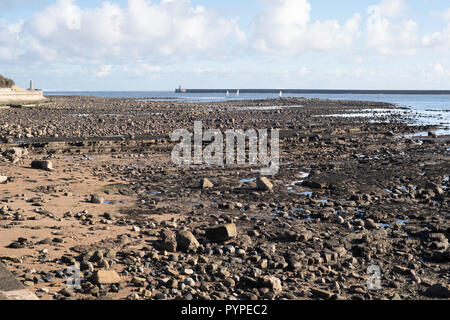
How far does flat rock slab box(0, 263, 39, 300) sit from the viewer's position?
633 cm

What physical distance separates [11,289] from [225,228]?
423 cm

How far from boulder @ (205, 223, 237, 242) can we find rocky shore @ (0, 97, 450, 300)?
0.07ft

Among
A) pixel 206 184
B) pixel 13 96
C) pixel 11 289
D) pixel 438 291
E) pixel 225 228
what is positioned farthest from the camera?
pixel 13 96

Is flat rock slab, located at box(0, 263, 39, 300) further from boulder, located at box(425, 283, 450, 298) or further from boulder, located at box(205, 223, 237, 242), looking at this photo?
boulder, located at box(425, 283, 450, 298)

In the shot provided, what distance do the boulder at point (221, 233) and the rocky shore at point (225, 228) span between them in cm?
2

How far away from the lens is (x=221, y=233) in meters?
9.67

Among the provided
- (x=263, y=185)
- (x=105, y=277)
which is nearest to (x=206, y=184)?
(x=263, y=185)

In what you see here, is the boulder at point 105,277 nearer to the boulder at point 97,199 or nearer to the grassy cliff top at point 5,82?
the boulder at point 97,199

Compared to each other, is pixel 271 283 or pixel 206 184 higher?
pixel 206 184

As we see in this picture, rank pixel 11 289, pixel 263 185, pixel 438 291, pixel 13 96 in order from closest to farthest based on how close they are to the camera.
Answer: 1. pixel 11 289
2. pixel 438 291
3. pixel 263 185
4. pixel 13 96

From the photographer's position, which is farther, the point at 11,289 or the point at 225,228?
the point at 225,228

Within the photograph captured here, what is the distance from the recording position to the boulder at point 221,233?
9.59 metres

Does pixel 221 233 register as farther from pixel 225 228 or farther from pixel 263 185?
pixel 263 185

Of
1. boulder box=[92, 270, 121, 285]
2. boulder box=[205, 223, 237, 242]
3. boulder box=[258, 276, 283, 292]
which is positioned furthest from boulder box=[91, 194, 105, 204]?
boulder box=[258, 276, 283, 292]
